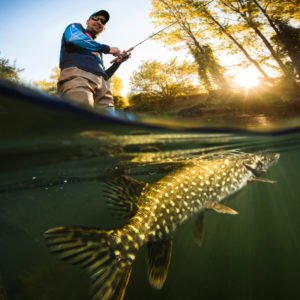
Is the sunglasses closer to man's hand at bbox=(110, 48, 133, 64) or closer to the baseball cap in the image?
the baseball cap

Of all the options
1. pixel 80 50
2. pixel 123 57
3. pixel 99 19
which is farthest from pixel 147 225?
pixel 99 19

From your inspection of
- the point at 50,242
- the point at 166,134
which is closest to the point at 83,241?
the point at 50,242

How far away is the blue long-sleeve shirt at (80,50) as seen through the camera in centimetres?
509

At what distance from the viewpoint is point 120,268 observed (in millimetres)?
2920

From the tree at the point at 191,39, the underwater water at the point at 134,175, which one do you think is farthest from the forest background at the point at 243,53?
the underwater water at the point at 134,175

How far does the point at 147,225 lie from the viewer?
3.49 meters

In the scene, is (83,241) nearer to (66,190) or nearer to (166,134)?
(166,134)

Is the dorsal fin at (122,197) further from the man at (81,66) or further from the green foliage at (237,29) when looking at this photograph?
the green foliage at (237,29)

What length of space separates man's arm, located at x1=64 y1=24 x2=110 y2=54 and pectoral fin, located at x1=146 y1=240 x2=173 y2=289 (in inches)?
146

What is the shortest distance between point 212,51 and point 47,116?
23272mm

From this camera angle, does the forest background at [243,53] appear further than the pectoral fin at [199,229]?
Yes

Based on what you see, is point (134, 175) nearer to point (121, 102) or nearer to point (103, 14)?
point (103, 14)

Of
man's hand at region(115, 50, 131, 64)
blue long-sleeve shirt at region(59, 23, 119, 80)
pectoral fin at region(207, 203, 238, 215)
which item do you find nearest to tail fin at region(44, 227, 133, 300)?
pectoral fin at region(207, 203, 238, 215)

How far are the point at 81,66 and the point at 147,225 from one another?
3449 millimetres
